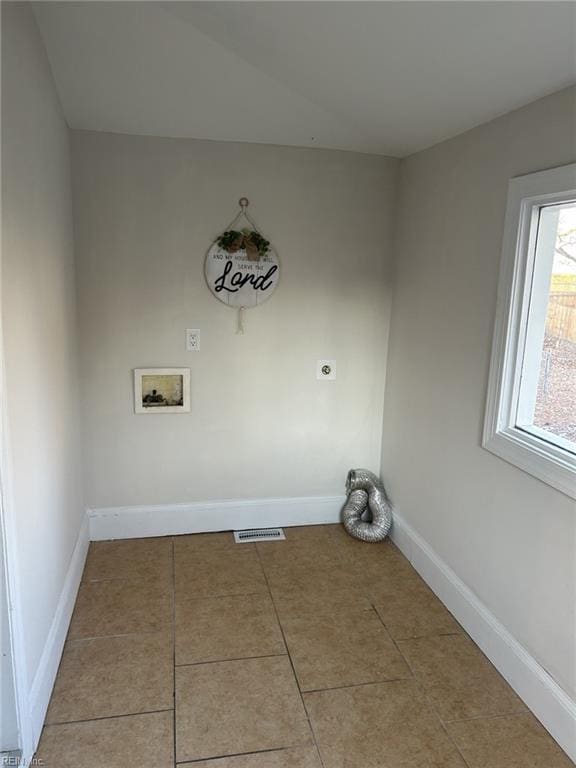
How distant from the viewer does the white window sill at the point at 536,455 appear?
72.3 inches

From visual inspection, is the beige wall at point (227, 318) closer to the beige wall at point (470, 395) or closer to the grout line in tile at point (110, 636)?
the beige wall at point (470, 395)

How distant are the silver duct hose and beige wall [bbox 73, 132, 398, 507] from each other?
10cm

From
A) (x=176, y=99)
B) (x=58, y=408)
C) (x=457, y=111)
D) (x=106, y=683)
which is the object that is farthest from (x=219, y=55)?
(x=106, y=683)

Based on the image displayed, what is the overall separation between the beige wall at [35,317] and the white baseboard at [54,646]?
6 cm

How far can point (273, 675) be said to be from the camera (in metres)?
2.14

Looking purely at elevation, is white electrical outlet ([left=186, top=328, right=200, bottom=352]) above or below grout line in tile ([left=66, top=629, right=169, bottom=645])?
above

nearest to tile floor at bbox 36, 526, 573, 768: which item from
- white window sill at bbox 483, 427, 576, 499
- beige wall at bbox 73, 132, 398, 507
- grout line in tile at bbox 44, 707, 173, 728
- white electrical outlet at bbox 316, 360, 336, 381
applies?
grout line in tile at bbox 44, 707, 173, 728

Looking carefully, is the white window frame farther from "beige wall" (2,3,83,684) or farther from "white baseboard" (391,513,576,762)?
"beige wall" (2,3,83,684)

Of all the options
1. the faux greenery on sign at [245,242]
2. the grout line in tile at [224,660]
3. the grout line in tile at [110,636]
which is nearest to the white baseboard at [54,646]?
the grout line in tile at [110,636]

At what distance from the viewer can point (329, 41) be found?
1928 mm

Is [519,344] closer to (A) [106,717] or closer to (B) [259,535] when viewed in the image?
(B) [259,535]

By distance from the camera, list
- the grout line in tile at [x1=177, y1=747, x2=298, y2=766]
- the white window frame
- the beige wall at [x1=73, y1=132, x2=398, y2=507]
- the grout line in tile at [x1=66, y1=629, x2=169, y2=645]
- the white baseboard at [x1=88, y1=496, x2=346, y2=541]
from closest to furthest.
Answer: the grout line in tile at [x1=177, y1=747, x2=298, y2=766] < the white window frame < the grout line in tile at [x1=66, y1=629, x2=169, y2=645] < the beige wall at [x1=73, y1=132, x2=398, y2=507] < the white baseboard at [x1=88, y1=496, x2=346, y2=541]

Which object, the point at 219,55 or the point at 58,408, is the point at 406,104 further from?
the point at 58,408

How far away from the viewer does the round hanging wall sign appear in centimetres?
293
